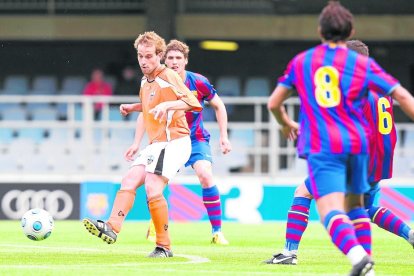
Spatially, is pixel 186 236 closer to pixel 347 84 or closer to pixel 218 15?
pixel 347 84

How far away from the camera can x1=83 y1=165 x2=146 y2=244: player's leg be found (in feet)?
30.3

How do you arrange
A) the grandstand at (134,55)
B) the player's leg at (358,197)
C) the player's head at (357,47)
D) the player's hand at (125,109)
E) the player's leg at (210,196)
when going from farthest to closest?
the grandstand at (134,55) → the player's leg at (210,196) → the player's hand at (125,109) → the player's head at (357,47) → the player's leg at (358,197)

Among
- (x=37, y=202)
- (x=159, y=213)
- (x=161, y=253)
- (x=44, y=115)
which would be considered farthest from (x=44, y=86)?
(x=159, y=213)

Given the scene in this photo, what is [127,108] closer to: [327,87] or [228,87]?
[327,87]

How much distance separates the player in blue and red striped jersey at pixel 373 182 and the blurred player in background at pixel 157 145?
1013 millimetres

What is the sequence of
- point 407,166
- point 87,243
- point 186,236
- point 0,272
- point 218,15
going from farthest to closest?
point 218,15 → point 407,166 → point 186,236 → point 87,243 → point 0,272

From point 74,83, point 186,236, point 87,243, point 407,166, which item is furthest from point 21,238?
point 74,83

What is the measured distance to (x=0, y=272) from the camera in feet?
27.5

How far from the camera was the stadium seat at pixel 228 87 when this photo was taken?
2491cm

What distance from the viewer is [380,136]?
31.9 feet

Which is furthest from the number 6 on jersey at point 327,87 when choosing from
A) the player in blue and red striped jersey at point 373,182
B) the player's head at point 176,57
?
Answer: the player's head at point 176,57

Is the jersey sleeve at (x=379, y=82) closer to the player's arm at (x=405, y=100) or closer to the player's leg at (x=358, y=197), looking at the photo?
the player's arm at (x=405, y=100)

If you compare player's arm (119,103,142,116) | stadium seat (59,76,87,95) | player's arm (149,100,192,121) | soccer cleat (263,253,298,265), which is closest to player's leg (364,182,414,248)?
soccer cleat (263,253,298,265)

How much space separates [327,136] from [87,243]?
16.9 ft
